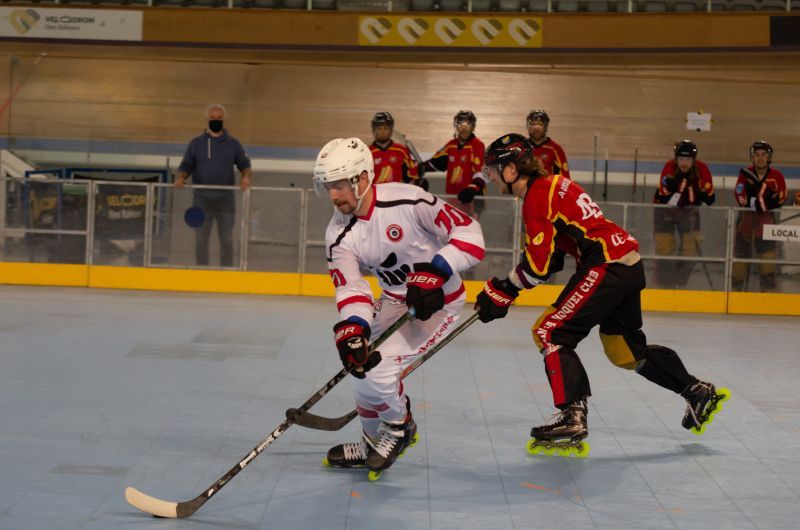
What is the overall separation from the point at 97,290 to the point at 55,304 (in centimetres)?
111

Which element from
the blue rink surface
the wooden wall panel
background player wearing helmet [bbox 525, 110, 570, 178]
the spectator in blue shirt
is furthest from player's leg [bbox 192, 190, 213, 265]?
the wooden wall panel

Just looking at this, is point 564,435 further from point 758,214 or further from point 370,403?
point 758,214

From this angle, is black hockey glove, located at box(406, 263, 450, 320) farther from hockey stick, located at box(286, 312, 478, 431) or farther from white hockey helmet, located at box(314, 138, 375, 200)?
hockey stick, located at box(286, 312, 478, 431)

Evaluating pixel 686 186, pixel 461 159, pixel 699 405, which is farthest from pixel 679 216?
pixel 699 405

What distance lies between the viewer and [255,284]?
35.2 feet

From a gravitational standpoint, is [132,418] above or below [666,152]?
below

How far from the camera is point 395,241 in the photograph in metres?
4.57

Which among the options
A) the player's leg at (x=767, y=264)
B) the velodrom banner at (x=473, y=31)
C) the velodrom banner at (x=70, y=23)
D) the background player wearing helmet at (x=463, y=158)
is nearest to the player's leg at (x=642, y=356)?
the background player wearing helmet at (x=463, y=158)

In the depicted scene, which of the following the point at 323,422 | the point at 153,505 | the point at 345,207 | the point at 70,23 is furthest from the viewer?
the point at 70,23

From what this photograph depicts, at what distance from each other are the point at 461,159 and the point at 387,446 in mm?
6179

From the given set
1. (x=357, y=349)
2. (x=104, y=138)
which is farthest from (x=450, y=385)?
(x=104, y=138)

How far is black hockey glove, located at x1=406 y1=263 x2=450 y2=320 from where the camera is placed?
4.34 m

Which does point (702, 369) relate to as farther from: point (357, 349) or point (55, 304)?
point (55, 304)

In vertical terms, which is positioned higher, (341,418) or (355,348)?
(355,348)
